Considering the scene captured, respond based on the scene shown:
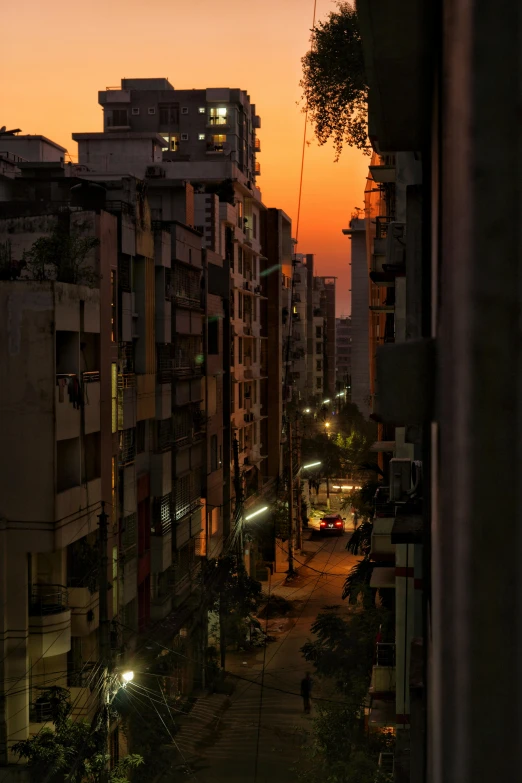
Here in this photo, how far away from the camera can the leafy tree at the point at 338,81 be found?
21109 millimetres

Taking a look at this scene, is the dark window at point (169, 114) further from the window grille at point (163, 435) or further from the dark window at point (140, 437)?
the dark window at point (140, 437)

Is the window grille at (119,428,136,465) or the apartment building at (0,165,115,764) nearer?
the apartment building at (0,165,115,764)

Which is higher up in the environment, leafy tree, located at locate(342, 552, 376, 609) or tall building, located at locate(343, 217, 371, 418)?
tall building, located at locate(343, 217, 371, 418)

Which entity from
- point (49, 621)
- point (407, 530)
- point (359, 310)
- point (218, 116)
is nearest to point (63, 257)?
point (49, 621)

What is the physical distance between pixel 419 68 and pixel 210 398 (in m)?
35.5

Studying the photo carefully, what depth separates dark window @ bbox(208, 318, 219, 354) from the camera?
4018cm

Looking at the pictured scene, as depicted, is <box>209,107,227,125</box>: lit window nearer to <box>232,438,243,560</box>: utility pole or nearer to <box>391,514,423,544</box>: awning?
<box>232,438,243,560</box>: utility pole

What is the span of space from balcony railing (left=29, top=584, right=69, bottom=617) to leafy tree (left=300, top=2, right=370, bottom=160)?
12.4 metres

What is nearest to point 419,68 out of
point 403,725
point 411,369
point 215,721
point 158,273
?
point 411,369

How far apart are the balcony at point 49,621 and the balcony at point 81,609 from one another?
229 mm

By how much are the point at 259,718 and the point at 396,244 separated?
20484 millimetres

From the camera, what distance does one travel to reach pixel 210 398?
3925 cm

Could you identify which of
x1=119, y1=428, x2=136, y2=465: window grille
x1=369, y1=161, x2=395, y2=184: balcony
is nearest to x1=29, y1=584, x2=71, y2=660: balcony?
x1=119, y1=428, x2=136, y2=465: window grille

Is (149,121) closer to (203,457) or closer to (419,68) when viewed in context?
(203,457)
